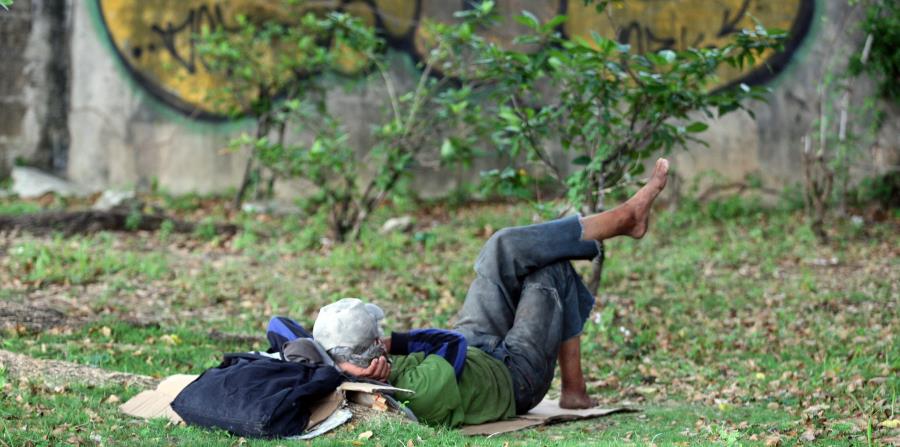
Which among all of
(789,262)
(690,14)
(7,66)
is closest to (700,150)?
(690,14)

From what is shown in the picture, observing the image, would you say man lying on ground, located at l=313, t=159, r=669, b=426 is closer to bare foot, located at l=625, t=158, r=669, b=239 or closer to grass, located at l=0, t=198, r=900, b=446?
bare foot, located at l=625, t=158, r=669, b=239

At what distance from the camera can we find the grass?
3.86 metres

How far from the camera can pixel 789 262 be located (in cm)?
808

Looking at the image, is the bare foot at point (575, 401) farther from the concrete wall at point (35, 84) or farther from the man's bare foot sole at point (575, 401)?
the concrete wall at point (35, 84)

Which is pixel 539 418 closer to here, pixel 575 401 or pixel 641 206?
pixel 575 401

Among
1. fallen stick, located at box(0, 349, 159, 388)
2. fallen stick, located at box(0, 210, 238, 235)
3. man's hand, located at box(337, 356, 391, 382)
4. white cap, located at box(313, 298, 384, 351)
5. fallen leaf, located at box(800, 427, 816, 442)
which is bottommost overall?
fallen stick, located at box(0, 210, 238, 235)

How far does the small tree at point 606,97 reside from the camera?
546 cm

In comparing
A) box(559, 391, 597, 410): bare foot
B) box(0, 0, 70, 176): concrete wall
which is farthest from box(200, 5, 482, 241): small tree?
box(559, 391, 597, 410): bare foot

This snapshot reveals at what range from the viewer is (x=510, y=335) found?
4.29m

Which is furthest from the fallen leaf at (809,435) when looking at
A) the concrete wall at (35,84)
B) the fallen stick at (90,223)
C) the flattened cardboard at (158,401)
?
the concrete wall at (35,84)

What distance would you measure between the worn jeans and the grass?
30cm

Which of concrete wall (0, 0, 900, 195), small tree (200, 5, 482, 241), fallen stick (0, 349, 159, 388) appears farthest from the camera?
concrete wall (0, 0, 900, 195)

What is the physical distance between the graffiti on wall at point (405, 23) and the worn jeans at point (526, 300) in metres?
7.00

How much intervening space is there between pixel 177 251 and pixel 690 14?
6.16 metres
